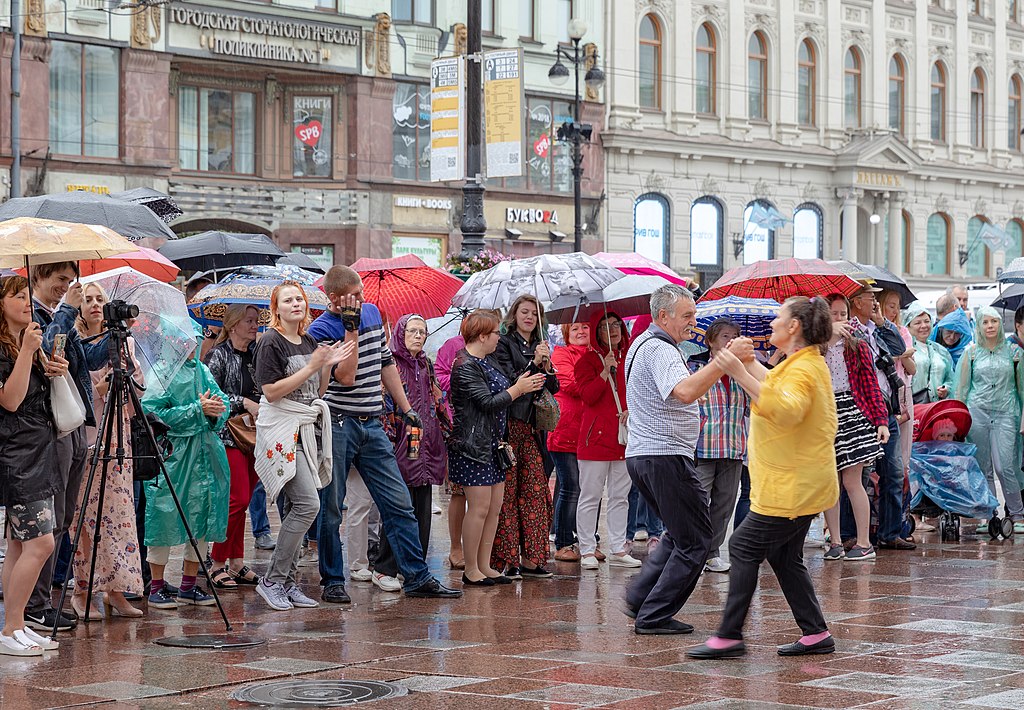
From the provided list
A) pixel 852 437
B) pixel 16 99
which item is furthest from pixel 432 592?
pixel 16 99

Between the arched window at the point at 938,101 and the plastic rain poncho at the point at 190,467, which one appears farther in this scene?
the arched window at the point at 938,101

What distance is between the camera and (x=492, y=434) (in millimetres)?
10703

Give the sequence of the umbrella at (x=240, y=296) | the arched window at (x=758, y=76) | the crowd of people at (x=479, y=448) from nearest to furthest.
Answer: the crowd of people at (x=479, y=448) < the umbrella at (x=240, y=296) < the arched window at (x=758, y=76)

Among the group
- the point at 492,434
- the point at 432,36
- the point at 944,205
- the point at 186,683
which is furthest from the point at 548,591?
the point at 944,205

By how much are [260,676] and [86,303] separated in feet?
8.91

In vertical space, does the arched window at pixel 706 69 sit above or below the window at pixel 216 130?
above

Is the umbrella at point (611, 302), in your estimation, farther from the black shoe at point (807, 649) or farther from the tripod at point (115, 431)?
the black shoe at point (807, 649)

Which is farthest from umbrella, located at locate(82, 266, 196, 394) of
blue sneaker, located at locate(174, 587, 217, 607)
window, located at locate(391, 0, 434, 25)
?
window, located at locate(391, 0, 434, 25)

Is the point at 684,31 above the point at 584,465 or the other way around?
above

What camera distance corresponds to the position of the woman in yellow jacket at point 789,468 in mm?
7672

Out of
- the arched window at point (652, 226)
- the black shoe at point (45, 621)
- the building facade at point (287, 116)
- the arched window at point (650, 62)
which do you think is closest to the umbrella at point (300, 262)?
the black shoe at point (45, 621)

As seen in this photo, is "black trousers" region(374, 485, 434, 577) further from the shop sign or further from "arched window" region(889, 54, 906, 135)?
"arched window" region(889, 54, 906, 135)

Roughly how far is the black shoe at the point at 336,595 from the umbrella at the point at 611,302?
3.10 metres

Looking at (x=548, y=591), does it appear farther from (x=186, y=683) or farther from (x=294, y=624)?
(x=186, y=683)
